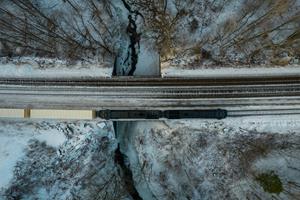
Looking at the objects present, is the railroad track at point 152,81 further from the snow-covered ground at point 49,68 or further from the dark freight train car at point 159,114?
the dark freight train car at point 159,114

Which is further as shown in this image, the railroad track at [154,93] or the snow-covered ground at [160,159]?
the railroad track at [154,93]

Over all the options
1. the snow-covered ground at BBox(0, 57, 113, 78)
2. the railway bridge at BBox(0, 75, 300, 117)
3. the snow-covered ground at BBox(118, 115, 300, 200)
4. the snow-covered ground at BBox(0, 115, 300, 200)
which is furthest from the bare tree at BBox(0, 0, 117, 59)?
the snow-covered ground at BBox(118, 115, 300, 200)

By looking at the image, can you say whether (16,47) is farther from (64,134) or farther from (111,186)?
(111,186)

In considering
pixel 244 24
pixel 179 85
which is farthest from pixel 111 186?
pixel 244 24

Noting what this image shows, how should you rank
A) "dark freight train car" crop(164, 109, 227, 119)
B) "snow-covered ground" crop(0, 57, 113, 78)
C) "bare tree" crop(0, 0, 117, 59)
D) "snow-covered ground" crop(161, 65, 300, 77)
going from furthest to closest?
"snow-covered ground" crop(0, 57, 113, 78) < "bare tree" crop(0, 0, 117, 59) < "snow-covered ground" crop(161, 65, 300, 77) < "dark freight train car" crop(164, 109, 227, 119)

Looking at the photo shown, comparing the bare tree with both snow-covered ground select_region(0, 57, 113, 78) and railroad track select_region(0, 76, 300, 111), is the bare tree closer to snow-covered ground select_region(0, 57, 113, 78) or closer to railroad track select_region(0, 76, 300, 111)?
snow-covered ground select_region(0, 57, 113, 78)

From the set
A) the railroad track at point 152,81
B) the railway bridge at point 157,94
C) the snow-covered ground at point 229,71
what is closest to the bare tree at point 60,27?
the railroad track at point 152,81
